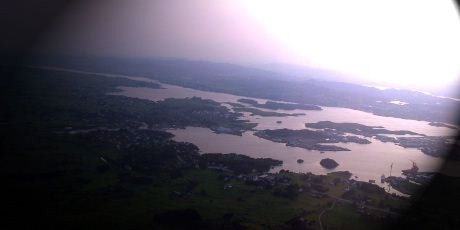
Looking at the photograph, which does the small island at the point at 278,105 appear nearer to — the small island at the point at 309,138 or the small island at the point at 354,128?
the small island at the point at 354,128

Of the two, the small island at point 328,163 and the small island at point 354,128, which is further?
the small island at point 354,128

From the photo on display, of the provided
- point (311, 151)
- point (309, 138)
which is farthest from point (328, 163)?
point (309, 138)

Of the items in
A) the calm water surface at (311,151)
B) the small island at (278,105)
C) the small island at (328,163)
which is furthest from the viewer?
the small island at (278,105)

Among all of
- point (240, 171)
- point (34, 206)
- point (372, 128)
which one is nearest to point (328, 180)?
point (240, 171)

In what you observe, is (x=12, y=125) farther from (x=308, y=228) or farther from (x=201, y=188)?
(x=308, y=228)

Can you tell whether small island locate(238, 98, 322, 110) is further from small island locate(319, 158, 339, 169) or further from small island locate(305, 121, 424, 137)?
small island locate(319, 158, 339, 169)

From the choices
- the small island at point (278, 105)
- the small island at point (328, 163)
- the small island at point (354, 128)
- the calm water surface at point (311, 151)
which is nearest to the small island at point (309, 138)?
the calm water surface at point (311, 151)

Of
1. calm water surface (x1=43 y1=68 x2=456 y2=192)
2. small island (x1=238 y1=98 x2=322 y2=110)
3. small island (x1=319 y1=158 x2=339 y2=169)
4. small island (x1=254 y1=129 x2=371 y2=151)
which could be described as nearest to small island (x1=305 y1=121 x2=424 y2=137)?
calm water surface (x1=43 y1=68 x2=456 y2=192)

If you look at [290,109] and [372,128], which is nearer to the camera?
[372,128]
